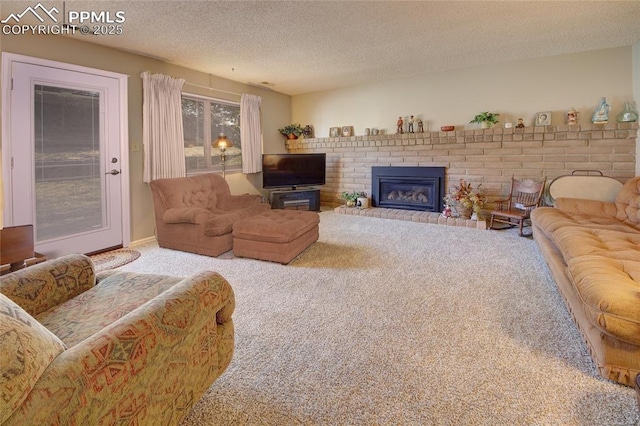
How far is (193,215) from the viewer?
358 cm

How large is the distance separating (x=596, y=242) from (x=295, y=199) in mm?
4500

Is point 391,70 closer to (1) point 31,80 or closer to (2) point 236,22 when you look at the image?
(2) point 236,22

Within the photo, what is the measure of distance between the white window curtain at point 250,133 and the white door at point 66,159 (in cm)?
210

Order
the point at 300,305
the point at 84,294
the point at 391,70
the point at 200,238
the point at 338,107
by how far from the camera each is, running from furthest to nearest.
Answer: the point at 338,107
the point at 391,70
the point at 200,238
the point at 300,305
the point at 84,294

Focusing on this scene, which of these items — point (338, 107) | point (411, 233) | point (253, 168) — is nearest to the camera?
point (411, 233)

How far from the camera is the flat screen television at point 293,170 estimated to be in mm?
6016

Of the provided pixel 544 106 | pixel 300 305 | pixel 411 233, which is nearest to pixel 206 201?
pixel 300 305

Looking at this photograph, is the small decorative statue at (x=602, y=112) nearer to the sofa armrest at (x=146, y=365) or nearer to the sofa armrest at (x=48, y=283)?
the sofa armrest at (x=146, y=365)

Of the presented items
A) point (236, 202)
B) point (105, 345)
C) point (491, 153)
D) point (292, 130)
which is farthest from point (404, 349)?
point (292, 130)

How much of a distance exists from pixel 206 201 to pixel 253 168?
1874 millimetres

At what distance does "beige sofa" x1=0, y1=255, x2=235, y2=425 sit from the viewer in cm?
76

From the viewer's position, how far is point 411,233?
15.0 feet

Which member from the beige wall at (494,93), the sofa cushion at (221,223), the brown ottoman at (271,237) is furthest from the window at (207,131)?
the brown ottoman at (271,237)

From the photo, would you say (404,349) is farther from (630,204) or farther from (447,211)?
(447,211)
